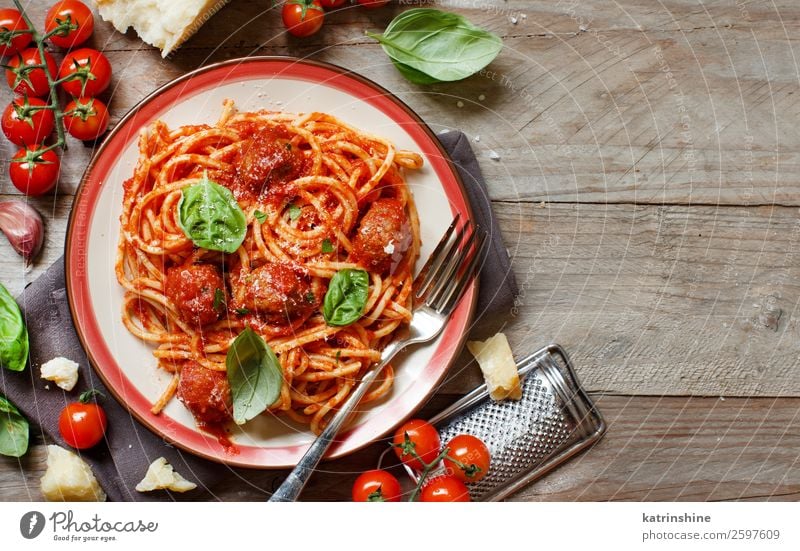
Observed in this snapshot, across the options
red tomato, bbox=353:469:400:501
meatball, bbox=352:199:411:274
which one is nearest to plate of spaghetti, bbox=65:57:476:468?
meatball, bbox=352:199:411:274

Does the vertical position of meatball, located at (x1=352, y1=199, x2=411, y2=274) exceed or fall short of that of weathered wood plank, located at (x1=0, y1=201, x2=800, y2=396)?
it exceeds it

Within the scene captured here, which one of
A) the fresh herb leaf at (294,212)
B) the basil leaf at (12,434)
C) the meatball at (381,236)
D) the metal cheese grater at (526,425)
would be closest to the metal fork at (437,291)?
the meatball at (381,236)

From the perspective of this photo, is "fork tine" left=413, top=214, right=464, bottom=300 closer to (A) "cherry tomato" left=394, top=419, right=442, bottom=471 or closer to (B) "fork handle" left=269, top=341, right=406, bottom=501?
(B) "fork handle" left=269, top=341, right=406, bottom=501

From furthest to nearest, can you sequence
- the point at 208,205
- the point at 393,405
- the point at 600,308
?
the point at 600,308, the point at 393,405, the point at 208,205

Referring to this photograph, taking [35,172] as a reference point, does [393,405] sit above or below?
below

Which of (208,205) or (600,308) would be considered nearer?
(208,205)

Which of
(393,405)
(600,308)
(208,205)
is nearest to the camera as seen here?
(208,205)
